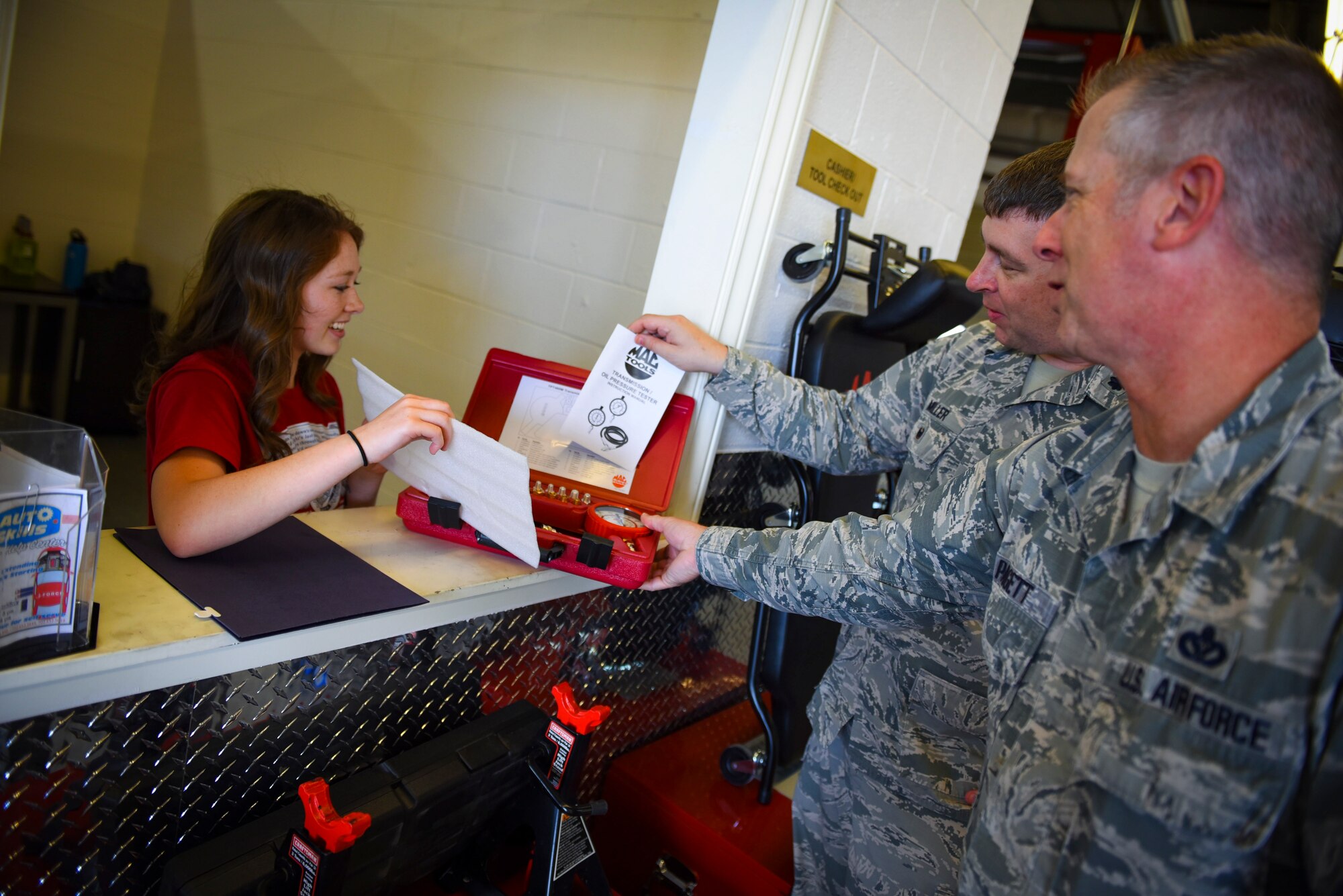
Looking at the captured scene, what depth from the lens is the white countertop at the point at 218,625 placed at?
99 cm

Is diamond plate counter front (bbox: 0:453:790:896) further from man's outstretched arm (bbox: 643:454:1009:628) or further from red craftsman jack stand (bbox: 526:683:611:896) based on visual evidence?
man's outstretched arm (bbox: 643:454:1009:628)

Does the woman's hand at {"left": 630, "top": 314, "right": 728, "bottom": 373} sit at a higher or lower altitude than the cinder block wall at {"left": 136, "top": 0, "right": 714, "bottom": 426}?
lower

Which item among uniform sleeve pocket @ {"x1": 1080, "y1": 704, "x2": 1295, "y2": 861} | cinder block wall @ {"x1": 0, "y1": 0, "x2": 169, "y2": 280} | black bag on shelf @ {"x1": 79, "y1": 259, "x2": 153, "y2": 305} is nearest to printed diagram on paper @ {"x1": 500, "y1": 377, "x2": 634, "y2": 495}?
uniform sleeve pocket @ {"x1": 1080, "y1": 704, "x2": 1295, "y2": 861}

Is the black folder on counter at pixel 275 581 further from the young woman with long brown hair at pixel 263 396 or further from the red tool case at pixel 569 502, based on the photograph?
the red tool case at pixel 569 502

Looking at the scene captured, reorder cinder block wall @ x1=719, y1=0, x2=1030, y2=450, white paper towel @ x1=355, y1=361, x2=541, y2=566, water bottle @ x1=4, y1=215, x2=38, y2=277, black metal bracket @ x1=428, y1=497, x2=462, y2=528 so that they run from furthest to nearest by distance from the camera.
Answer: water bottle @ x1=4, y1=215, x2=38, y2=277 < cinder block wall @ x1=719, y1=0, x2=1030, y2=450 < black metal bracket @ x1=428, y1=497, x2=462, y2=528 < white paper towel @ x1=355, y1=361, x2=541, y2=566

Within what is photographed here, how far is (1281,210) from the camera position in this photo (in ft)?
2.57

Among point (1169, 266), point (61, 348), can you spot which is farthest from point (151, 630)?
point (61, 348)

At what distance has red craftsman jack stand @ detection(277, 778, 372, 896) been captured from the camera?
40.5 inches

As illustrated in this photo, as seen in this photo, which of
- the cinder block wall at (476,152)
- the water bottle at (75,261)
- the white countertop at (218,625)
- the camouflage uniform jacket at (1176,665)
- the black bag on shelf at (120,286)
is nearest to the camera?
the camouflage uniform jacket at (1176,665)

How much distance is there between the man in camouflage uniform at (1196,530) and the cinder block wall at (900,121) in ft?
3.35

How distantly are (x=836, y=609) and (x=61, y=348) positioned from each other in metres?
4.85

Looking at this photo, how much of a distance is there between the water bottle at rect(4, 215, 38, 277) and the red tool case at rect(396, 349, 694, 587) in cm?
432

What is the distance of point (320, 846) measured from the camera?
1038 millimetres

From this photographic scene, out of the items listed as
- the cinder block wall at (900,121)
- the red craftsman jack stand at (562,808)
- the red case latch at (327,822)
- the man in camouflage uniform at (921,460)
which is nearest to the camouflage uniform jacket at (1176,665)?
the man in camouflage uniform at (921,460)
